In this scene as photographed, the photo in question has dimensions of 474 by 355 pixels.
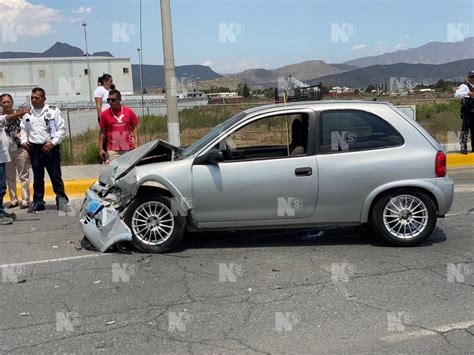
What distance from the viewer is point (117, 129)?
8.14 metres

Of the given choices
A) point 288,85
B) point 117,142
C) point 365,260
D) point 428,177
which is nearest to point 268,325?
point 365,260

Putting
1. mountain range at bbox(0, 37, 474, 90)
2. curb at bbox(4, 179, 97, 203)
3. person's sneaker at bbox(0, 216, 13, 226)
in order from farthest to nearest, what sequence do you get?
mountain range at bbox(0, 37, 474, 90), curb at bbox(4, 179, 97, 203), person's sneaker at bbox(0, 216, 13, 226)

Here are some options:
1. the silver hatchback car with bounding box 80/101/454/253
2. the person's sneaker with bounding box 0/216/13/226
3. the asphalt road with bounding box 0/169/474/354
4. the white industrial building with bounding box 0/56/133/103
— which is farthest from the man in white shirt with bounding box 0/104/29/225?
the white industrial building with bounding box 0/56/133/103

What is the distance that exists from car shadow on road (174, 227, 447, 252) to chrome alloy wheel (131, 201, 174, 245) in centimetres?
31

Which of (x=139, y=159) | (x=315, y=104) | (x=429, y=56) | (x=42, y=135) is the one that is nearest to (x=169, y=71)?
(x=42, y=135)

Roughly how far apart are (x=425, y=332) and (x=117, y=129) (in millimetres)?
5617

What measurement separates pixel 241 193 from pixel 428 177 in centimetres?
207

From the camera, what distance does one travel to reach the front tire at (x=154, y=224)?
5.87 meters

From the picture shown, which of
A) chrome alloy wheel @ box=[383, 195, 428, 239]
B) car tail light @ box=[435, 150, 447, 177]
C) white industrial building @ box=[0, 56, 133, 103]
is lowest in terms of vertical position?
chrome alloy wheel @ box=[383, 195, 428, 239]

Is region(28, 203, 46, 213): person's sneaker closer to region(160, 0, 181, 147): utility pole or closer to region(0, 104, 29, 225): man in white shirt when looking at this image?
region(0, 104, 29, 225): man in white shirt

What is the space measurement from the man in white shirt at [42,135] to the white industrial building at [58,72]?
58.2 meters

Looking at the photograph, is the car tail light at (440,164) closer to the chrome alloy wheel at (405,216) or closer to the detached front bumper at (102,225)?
the chrome alloy wheel at (405,216)

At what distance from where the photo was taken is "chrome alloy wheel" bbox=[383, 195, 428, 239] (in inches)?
234

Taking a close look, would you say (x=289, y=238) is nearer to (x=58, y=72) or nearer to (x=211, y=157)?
(x=211, y=157)
